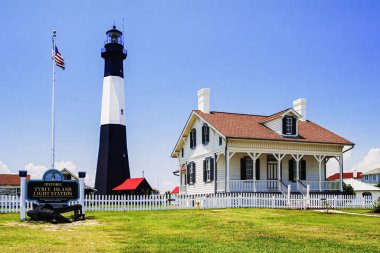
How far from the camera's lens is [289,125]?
32094mm

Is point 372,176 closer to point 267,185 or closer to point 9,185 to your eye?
point 267,185

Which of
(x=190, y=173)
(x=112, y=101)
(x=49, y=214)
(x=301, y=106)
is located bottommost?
(x=49, y=214)

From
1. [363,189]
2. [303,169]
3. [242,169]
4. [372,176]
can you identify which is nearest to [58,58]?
[242,169]

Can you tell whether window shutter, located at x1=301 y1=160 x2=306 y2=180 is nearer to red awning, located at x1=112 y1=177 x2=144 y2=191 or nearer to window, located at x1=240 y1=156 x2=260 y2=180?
window, located at x1=240 y1=156 x2=260 y2=180

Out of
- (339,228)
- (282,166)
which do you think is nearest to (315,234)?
(339,228)

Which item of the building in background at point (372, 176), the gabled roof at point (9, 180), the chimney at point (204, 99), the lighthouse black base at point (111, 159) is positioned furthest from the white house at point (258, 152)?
the building in background at point (372, 176)

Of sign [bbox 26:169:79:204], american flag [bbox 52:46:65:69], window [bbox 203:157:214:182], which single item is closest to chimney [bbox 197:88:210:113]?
window [bbox 203:157:214:182]

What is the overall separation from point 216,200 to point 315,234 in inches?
495

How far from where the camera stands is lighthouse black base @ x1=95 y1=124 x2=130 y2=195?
1678 inches

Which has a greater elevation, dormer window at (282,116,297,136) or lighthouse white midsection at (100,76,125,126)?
lighthouse white midsection at (100,76,125,126)

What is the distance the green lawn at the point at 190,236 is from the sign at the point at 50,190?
4.84 feet

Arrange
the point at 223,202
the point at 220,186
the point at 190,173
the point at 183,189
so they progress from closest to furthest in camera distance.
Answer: the point at 223,202, the point at 220,186, the point at 190,173, the point at 183,189

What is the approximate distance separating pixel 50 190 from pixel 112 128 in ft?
80.7

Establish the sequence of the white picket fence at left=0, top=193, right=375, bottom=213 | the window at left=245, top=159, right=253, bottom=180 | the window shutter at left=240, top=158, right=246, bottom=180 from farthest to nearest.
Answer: the window at left=245, top=159, right=253, bottom=180, the window shutter at left=240, top=158, right=246, bottom=180, the white picket fence at left=0, top=193, right=375, bottom=213
